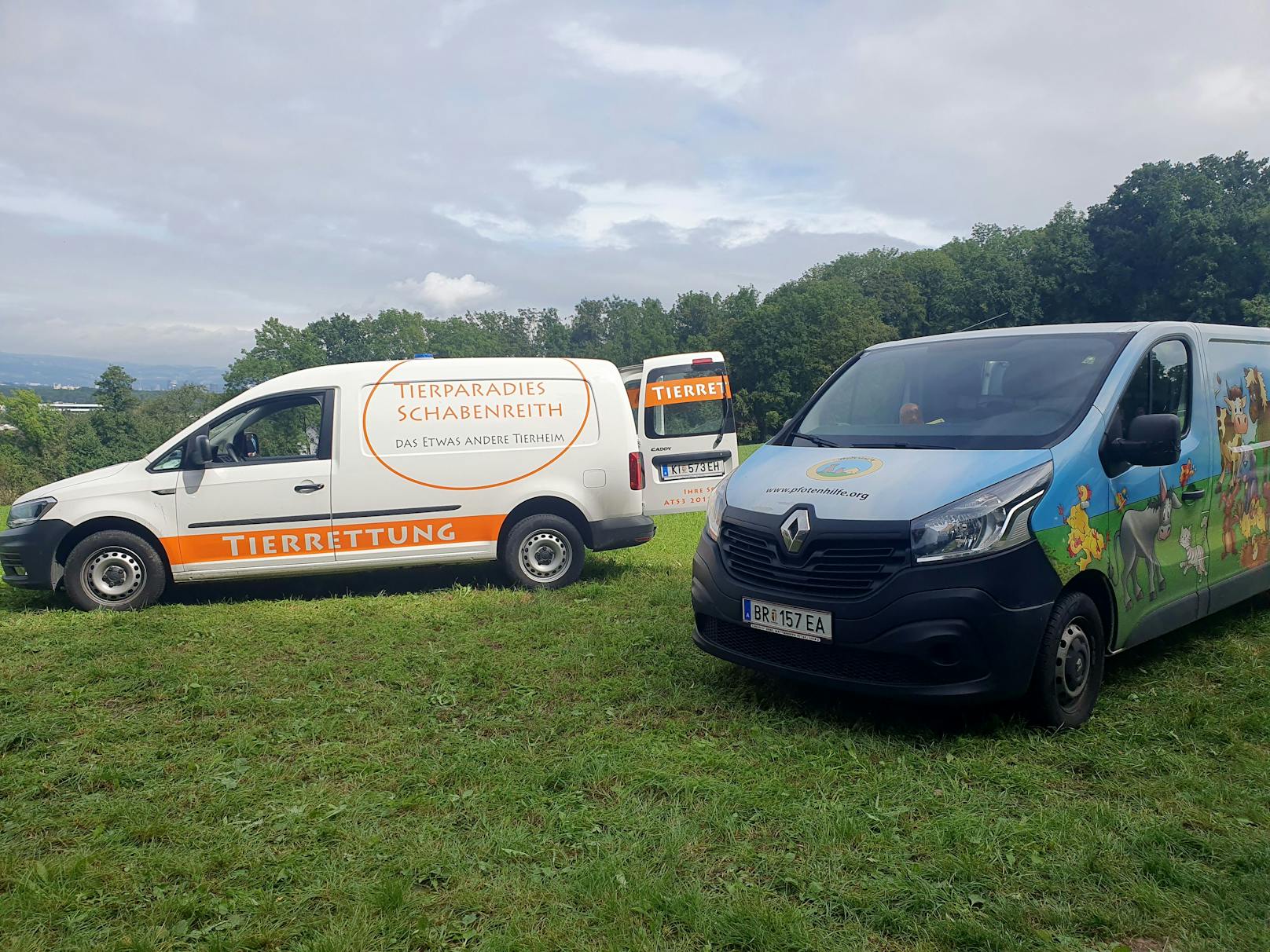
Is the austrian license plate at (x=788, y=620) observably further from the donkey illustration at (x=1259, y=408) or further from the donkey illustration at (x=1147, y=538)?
the donkey illustration at (x=1259, y=408)

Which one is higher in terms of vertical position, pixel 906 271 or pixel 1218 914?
pixel 906 271

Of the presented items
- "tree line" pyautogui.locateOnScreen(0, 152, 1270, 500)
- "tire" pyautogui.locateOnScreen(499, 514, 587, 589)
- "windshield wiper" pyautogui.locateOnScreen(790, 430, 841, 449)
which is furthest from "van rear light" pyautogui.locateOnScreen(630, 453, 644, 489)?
"tree line" pyautogui.locateOnScreen(0, 152, 1270, 500)

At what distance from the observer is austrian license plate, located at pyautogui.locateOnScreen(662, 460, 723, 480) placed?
11.5 metres

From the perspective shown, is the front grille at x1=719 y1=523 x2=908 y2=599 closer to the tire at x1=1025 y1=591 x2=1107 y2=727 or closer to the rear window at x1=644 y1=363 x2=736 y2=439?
the tire at x1=1025 y1=591 x2=1107 y2=727

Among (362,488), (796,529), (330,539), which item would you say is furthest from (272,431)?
(796,529)

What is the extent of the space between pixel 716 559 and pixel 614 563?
15.3ft

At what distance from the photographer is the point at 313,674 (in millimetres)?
5648

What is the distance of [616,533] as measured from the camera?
27.0 feet

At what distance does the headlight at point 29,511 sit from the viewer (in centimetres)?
730

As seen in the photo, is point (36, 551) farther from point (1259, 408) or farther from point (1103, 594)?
point (1259, 408)

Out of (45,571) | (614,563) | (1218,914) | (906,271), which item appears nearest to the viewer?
(1218,914)

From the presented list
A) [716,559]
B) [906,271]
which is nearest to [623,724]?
[716,559]

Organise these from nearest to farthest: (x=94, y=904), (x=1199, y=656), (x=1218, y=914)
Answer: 1. (x=1218, y=914)
2. (x=94, y=904)
3. (x=1199, y=656)

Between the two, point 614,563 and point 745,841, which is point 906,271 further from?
point 745,841
